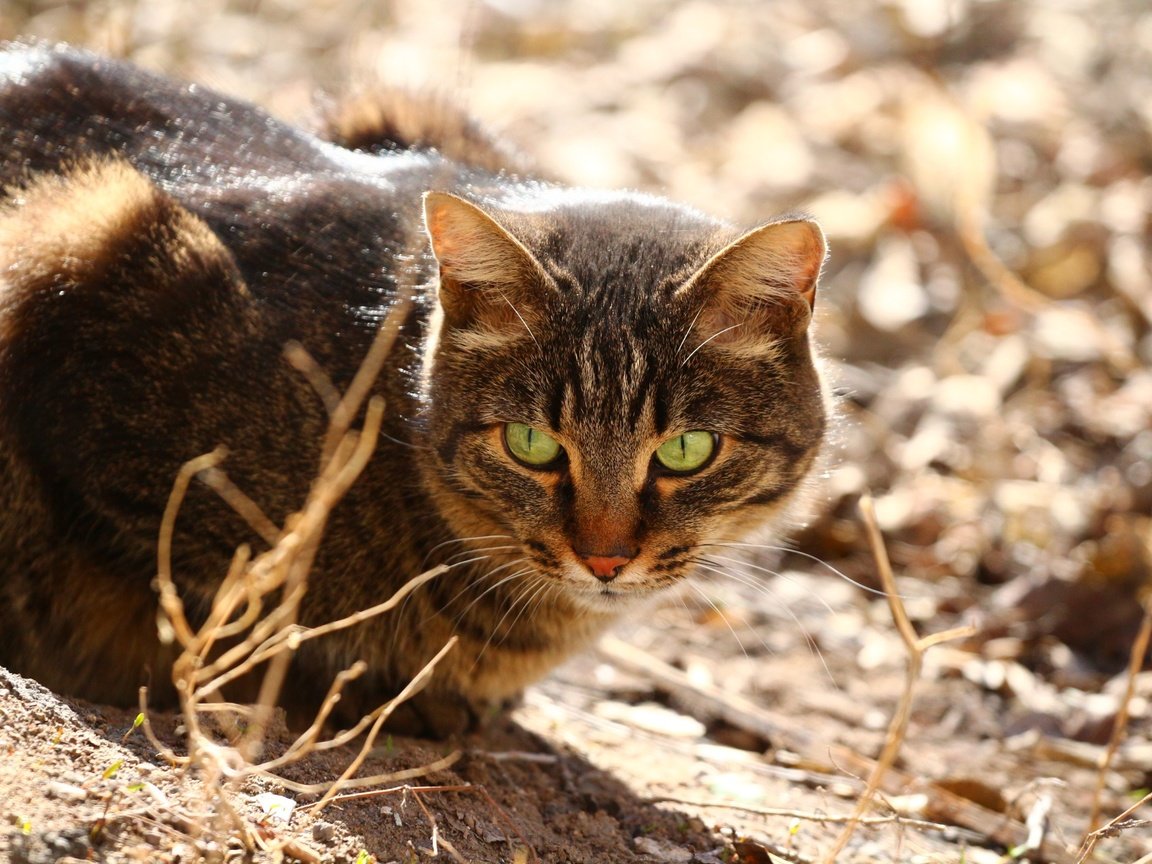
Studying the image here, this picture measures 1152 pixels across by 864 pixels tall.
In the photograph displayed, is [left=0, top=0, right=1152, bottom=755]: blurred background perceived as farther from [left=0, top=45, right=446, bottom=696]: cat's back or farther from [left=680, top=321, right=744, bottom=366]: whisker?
[left=0, top=45, right=446, bottom=696]: cat's back

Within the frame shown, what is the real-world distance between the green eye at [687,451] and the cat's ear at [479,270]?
396 mm

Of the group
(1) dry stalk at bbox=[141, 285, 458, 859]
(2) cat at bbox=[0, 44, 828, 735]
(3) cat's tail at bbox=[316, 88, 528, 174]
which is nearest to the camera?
(1) dry stalk at bbox=[141, 285, 458, 859]

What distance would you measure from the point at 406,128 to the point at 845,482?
7.18ft

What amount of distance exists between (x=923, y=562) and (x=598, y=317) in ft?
7.70

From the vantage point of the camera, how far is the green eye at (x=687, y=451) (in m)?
2.77

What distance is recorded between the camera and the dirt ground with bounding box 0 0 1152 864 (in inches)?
104

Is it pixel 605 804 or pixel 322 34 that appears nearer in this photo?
pixel 605 804

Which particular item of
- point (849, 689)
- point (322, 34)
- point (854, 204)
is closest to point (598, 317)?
point (849, 689)

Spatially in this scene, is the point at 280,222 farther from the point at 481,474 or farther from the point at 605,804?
the point at 605,804

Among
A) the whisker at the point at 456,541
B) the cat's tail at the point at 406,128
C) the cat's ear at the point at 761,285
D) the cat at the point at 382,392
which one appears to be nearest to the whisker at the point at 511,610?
the cat at the point at 382,392

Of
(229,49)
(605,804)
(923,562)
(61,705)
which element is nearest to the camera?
(61,705)

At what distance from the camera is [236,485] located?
114 inches

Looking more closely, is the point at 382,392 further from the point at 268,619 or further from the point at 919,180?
the point at 919,180

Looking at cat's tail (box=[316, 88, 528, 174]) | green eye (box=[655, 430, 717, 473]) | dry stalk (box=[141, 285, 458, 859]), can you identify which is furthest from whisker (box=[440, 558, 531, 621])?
cat's tail (box=[316, 88, 528, 174])
